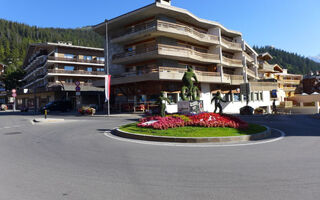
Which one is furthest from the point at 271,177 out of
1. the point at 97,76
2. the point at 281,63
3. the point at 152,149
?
the point at 281,63

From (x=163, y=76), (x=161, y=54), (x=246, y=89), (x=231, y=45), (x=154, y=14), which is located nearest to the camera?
(x=246, y=89)

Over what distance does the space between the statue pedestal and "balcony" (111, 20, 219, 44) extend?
1445 cm

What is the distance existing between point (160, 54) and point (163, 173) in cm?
2123

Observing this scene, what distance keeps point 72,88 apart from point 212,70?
1050 inches

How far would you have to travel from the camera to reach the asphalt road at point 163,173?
379 cm

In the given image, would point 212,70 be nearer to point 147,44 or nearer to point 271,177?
point 147,44

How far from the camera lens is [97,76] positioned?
48625mm

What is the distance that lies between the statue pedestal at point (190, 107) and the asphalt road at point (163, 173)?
562cm

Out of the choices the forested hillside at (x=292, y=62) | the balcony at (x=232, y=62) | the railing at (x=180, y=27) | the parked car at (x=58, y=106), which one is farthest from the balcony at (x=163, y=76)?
the forested hillside at (x=292, y=62)

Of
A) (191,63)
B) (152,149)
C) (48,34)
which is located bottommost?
(152,149)

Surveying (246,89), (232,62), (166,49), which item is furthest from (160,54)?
(232,62)

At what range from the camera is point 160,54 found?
24844 mm

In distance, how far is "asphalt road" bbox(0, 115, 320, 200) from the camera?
379cm

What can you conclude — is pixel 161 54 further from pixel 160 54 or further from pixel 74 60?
pixel 74 60
